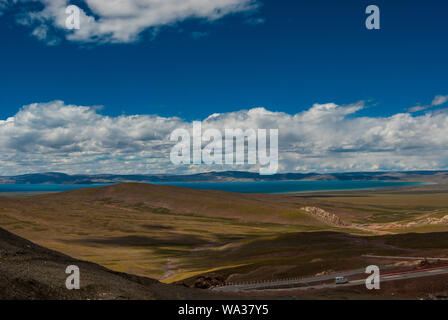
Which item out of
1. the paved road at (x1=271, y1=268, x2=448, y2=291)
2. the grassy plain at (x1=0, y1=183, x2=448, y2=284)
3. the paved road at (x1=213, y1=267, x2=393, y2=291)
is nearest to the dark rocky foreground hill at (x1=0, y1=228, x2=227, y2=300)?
the paved road at (x1=213, y1=267, x2=393, y2=291)

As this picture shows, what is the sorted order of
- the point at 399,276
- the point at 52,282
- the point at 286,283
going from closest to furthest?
the point at 52,282, the point at 399,276, the point at 286,283

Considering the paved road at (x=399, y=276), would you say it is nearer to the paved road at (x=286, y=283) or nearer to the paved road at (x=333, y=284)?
the paved road at (x=333, y=284)

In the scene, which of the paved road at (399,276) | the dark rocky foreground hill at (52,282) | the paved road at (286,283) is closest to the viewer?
the dark rocky foreground hill at (52,282)

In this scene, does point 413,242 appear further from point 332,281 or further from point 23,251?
point 23,251

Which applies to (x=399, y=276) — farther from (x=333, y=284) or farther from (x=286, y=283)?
(x=286, y=283)

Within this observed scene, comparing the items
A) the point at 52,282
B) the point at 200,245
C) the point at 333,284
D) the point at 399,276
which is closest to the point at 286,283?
the point at 333,284

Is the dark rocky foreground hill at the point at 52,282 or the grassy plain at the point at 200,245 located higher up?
the dark rocky foreground hill at the point at 52,282

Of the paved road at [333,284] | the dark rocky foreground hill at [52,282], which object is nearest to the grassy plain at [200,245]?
the paved road at [333,284]

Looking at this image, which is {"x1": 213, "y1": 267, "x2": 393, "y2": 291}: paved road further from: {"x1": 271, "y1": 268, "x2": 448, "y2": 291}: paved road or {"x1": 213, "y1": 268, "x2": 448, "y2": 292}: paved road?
{"x1": 271, "y1": 268, "x2": 448, "y2": 291}: paved road
